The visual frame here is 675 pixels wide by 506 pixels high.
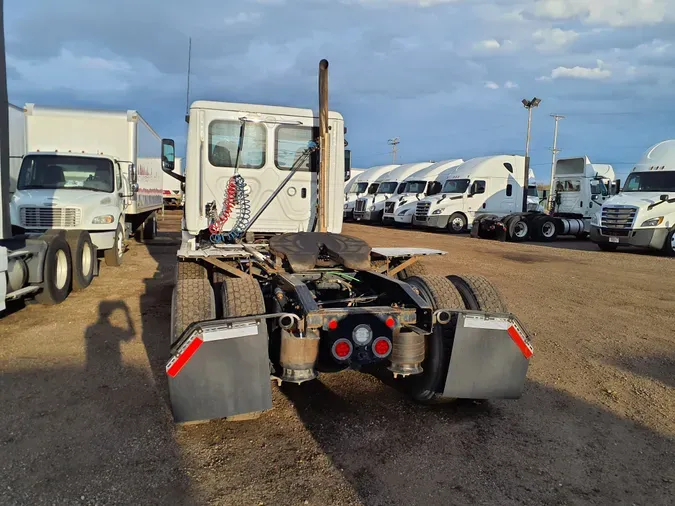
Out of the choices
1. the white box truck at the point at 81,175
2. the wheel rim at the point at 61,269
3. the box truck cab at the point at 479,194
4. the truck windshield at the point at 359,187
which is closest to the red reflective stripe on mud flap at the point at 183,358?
the wheel rim at the point at 61,269

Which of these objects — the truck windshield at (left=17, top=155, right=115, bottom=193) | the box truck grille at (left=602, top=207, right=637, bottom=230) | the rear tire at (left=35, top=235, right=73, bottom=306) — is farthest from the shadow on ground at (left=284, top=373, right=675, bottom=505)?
the box truck grille at (left=602, top=207, right=637, bottom=230)

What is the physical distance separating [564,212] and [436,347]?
22.2m

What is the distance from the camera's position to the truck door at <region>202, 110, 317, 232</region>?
6.67 m

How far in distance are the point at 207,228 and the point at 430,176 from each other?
22.4 meters

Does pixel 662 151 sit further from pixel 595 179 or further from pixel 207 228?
pixel 207 228

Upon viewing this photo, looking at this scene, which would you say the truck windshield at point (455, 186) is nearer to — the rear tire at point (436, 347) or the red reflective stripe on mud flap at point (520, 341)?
the rear tire at point (436, 347)

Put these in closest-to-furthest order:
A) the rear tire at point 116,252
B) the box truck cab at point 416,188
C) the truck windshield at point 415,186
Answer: the rear tire at point 116,252, the box truck cab at point 416,188, the truck windshield at point 415,186

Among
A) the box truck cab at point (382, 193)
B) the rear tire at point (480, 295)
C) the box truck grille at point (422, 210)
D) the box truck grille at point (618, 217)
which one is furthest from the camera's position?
the box truck cab at point (382, 193)

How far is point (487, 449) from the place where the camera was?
3498 mm

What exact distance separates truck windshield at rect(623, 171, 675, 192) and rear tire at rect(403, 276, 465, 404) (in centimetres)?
1540

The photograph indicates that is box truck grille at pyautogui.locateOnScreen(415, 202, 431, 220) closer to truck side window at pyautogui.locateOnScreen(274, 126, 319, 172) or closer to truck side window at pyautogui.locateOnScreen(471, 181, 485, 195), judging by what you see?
truck side window at pyautogui.locateOnScreen(471, 181, 485, 195)

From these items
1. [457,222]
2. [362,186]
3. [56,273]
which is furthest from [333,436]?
[362,186]

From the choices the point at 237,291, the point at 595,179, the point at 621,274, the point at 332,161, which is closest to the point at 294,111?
the point at 332,161

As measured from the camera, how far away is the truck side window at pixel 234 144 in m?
6.66
